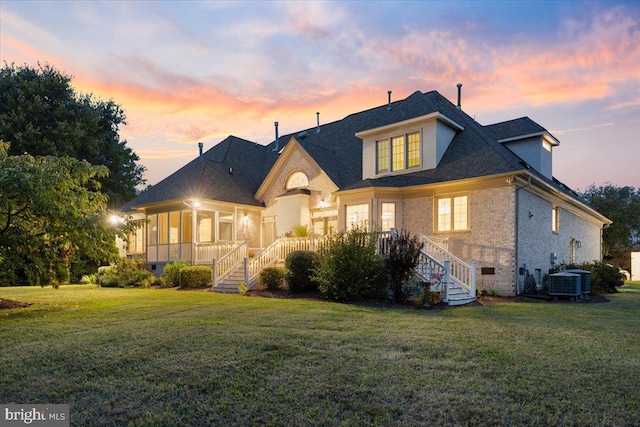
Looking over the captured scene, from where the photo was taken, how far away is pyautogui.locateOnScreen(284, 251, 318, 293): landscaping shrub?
42.9ft

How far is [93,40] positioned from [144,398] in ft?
43.9

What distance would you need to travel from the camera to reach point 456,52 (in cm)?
1477

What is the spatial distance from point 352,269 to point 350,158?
969 cm

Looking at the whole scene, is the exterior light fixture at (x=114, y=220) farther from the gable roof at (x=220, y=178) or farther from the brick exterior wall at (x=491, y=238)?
the brick exterior wall at (x=491, y=238)

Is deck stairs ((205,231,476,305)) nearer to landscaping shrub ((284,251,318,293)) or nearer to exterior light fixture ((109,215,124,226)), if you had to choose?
landscaping shrub ((284,251,318,293))

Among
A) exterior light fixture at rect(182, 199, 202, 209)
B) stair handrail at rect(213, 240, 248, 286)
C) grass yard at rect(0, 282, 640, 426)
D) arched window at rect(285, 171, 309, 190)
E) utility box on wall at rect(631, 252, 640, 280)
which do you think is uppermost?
arched window at rect(285, 171, 309, 190)

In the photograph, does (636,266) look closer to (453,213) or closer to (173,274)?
(453,213)

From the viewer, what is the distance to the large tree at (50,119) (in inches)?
926

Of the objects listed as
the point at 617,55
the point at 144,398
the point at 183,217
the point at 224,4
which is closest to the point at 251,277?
the point at 183,217

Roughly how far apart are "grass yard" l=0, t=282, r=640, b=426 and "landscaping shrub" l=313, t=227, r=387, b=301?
2.88 metres

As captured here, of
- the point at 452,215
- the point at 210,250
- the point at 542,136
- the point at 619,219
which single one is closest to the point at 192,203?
the point at 210,250

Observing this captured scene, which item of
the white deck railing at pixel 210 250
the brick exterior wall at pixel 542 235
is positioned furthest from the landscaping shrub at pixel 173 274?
the brick exterior wall at pixel 542 235

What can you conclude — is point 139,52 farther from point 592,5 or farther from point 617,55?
point 617,55

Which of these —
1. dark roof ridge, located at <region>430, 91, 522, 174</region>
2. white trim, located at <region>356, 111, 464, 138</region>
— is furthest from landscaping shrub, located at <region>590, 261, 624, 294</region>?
white trim, located at <region>356, 111, 464, 138</region>
